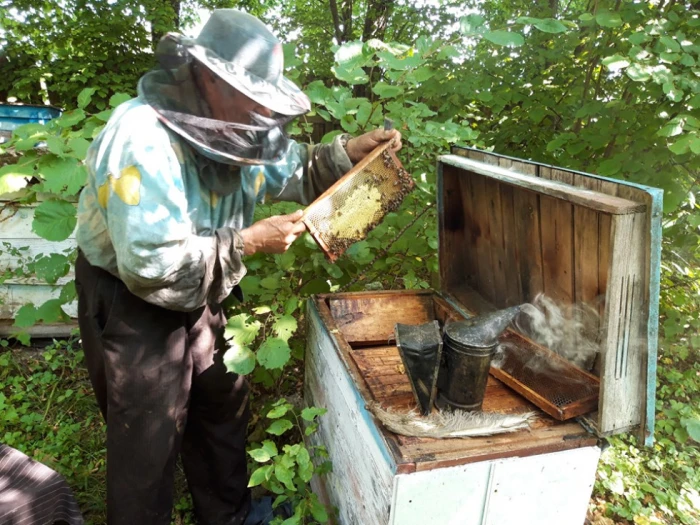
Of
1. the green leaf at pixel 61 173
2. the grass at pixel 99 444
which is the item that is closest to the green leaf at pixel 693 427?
the grass at pixel 99 444

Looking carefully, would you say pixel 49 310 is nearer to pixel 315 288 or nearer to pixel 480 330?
pixel 315 288

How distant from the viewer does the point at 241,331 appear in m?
1.97

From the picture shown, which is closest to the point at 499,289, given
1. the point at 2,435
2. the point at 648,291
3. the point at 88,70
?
the point at 648,291

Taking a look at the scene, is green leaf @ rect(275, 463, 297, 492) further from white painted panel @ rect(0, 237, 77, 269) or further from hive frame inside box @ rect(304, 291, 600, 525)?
white painted panel @ rect(0, 237, 77, 269)

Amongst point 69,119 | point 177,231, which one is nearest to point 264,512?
point 177,231

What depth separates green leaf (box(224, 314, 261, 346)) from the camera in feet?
6.40

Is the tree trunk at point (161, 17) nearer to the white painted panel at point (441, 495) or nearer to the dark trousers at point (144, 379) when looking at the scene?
the dark trousers at point (144, 379)

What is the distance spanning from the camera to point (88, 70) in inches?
288

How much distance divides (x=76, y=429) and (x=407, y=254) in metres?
2.18

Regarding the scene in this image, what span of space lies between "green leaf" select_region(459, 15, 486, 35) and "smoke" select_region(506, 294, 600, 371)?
3.53 feet

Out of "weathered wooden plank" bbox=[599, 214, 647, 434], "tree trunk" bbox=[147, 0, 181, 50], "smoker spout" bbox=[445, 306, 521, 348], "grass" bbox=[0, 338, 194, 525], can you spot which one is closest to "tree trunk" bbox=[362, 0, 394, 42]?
"tree trunk" bbox=[147, 0, 181, 50]

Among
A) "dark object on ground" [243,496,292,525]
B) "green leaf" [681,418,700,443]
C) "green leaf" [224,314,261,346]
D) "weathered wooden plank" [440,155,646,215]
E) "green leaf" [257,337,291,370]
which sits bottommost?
"green leaf" [681,418,700,443]

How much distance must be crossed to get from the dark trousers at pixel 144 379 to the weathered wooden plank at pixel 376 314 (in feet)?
1.76

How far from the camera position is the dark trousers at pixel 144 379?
1743 millimetres
